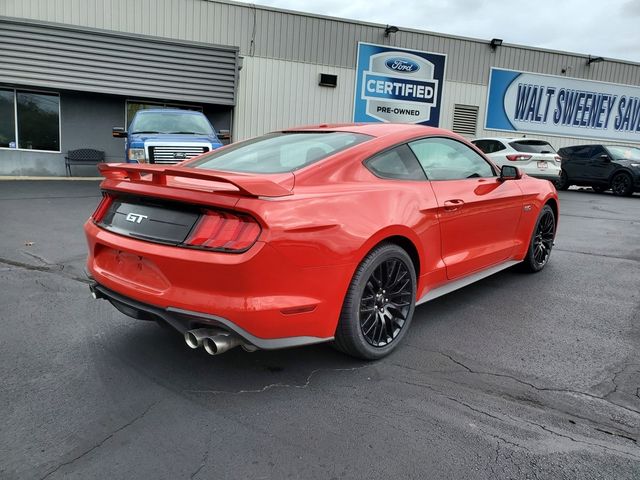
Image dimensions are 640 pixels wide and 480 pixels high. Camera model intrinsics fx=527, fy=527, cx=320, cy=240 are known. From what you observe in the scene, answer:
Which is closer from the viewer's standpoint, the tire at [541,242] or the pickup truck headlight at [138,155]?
the tire at [541,242]

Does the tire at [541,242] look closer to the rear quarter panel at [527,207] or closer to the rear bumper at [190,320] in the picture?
the rear quarter panel at [527,207]

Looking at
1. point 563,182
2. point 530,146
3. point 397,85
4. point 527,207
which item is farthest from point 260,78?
point 527,207

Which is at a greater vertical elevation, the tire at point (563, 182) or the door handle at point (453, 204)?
the door handle at point (453, 204)

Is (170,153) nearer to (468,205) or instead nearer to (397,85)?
(468,205)

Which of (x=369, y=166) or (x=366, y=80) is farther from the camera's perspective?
(x=366, y=80)

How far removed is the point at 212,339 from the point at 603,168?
16170 millimetres

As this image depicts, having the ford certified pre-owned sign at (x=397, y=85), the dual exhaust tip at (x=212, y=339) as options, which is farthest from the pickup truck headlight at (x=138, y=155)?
the ford certified pre-owned sign at (x=397, y=85)

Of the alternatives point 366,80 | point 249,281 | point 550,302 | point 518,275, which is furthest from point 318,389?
point 366,80

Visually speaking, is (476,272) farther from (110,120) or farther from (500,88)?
(500,88)

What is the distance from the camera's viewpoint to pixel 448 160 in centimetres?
413

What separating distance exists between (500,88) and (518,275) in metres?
16.0

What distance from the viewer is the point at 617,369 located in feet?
10.8

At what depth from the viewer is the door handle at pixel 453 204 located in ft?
12.3

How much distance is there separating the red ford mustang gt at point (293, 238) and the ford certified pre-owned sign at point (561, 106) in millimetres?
17246
